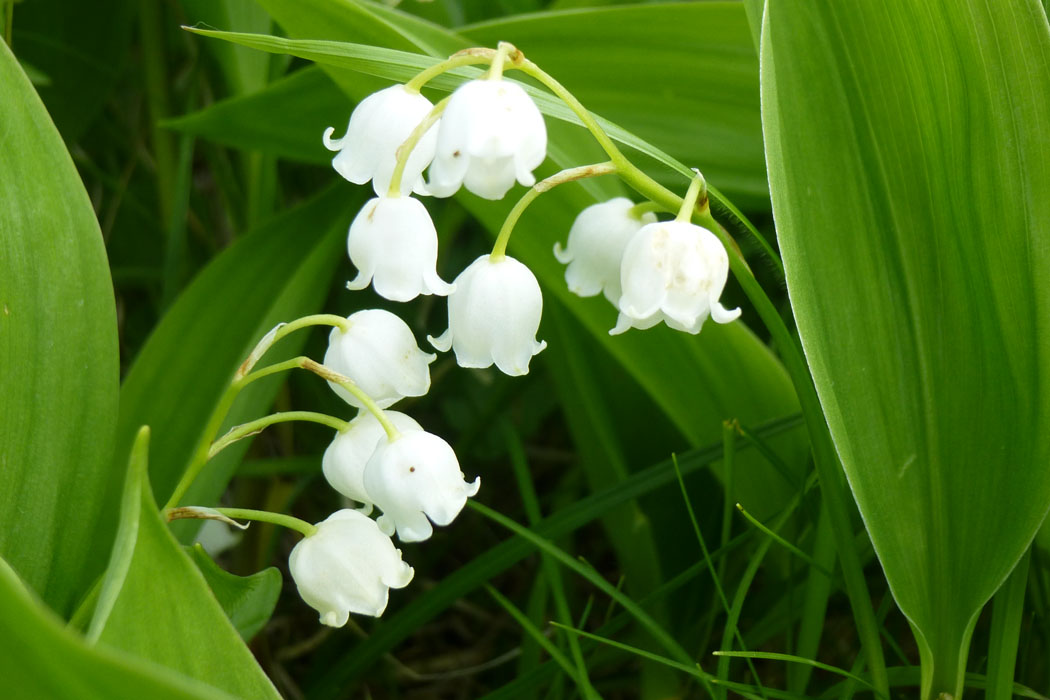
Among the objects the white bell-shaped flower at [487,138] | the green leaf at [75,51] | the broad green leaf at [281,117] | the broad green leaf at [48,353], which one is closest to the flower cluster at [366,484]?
the white bell-shaped flower at [487,138]

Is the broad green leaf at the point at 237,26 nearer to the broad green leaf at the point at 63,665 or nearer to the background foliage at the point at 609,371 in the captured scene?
the background foliage at the point at 609,371

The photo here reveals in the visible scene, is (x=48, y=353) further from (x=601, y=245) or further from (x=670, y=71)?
(x=670, y=71)

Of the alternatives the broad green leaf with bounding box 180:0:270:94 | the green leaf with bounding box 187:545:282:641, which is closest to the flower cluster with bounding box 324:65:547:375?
the green leaf with bounding box 187:545:282:641

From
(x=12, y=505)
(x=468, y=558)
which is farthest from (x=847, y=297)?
(x=468, y=558)

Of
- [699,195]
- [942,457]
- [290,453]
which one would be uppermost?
[699,195]

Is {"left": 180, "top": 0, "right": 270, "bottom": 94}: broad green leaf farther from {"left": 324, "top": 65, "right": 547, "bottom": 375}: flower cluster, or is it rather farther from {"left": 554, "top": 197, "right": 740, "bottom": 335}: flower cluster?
{"left": 554, "top": 197, "right": 740, "bottom": 335}: flower cluster

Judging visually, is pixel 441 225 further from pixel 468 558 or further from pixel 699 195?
pixel 699 195
